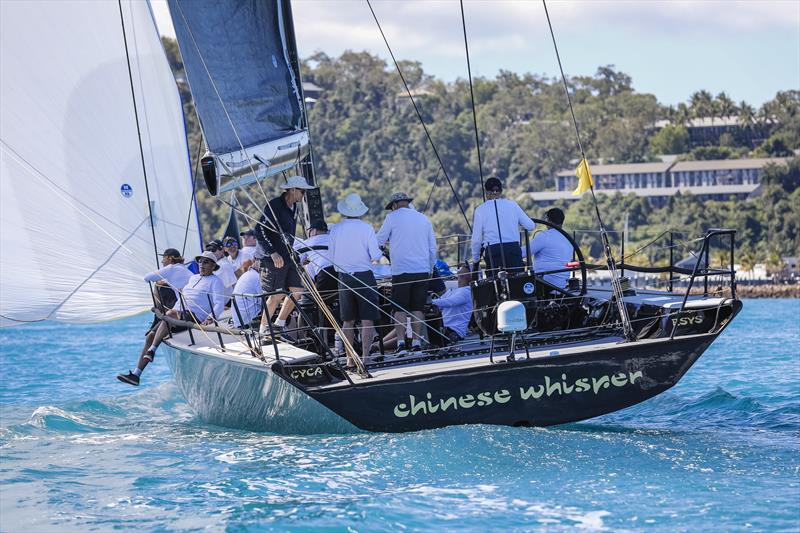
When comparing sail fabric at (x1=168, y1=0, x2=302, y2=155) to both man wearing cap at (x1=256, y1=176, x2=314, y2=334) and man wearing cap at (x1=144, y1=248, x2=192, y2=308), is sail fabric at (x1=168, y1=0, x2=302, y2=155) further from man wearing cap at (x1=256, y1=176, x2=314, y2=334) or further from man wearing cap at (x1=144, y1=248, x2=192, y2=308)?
man wearing cap at (x1=144, y1=248, x2=192, y2=308)

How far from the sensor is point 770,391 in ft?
45.4

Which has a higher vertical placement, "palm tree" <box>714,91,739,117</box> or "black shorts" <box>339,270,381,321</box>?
"palm tree" <box>714,91,739,117</box>

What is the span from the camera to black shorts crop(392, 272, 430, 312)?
30.0 ft

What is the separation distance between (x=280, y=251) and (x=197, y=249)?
540cm

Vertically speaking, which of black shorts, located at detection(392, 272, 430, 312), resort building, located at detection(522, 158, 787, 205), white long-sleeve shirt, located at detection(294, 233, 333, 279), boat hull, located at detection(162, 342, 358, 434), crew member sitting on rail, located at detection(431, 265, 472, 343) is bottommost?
boat hull, located at detection(162, 342, 358, 434)

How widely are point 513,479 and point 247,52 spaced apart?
5353 mm

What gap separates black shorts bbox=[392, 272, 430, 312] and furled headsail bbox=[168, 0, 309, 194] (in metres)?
2.29

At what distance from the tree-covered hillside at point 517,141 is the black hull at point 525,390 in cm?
7257

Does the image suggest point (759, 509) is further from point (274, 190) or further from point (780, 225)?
point (780, 225)

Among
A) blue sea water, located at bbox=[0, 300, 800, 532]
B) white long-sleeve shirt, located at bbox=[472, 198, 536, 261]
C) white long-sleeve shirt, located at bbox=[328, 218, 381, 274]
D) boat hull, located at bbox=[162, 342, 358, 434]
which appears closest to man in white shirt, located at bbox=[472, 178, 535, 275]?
white long-sleeve shirt, located at bbox=[472, 198, 536, 261]

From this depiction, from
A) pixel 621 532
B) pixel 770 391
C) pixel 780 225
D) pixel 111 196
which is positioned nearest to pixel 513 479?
pixel 621 532

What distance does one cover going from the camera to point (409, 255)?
912 cm

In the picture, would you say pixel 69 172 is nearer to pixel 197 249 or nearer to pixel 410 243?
pixel 197 249

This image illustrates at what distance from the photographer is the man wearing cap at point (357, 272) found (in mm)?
9031
